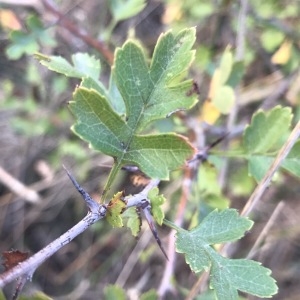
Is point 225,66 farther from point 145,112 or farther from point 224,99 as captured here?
point 145,112

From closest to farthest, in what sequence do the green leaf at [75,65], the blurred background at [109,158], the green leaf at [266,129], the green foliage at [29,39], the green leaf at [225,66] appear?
the green leaf at [75,65] → the green leaf at [266,129] → the green leaf at [225,66] → the green foliage at [29,39] → the blurred background at [109,158]

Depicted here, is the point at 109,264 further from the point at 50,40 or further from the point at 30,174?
the point at 50,40

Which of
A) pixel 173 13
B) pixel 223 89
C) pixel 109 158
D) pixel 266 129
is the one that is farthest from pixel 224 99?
pixel 109 158

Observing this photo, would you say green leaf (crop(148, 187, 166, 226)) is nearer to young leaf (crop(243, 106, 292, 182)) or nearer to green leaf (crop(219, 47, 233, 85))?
young leaf (crop(243, 106, 292, 182))

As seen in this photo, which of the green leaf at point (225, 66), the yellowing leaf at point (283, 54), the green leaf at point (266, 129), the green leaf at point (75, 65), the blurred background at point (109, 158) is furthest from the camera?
the blurred background at point (109, 158)

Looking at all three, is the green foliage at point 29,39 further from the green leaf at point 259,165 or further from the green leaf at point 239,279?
the green leaf at point 239,279

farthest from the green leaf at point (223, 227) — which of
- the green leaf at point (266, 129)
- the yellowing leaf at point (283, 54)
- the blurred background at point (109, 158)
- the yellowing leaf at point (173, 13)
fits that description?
the yellowing leaf at point (173, 13)

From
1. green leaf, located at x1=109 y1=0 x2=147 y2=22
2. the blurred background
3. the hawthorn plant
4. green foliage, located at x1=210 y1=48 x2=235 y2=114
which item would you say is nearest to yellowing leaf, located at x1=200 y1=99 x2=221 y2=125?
green foliage, located at x1=210 y1=48 x2=235 y2=114

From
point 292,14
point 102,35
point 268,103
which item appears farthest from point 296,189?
point 102,35
